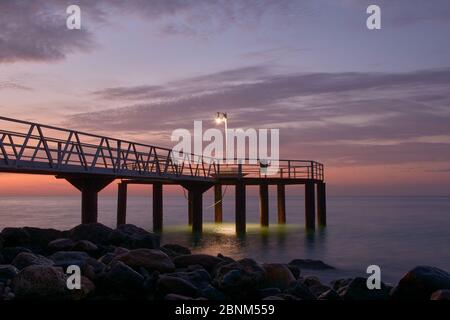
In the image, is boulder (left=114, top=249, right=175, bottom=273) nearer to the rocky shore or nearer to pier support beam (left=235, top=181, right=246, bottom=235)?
the rocky shore

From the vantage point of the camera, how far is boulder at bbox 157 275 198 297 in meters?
11.5

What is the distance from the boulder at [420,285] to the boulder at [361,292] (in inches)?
12.5

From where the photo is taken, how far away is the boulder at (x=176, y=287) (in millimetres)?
11477

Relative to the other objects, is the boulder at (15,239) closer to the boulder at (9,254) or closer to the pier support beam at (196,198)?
the boulder at (9,254)

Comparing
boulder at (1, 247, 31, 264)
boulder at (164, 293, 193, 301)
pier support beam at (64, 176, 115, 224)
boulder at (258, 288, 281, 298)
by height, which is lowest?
boulder at (258, 288, 281, 298)

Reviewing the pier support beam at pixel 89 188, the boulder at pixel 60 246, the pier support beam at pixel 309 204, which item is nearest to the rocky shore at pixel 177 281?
the boulder at pixel 60 246

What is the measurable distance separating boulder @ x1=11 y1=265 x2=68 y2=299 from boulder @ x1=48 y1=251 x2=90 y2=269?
5.83ft

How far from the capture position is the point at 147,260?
528 inches

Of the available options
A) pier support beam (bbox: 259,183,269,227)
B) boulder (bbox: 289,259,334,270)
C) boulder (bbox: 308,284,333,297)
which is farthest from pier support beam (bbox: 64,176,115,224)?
pier support beam (bbox: 259,183,269,227)
